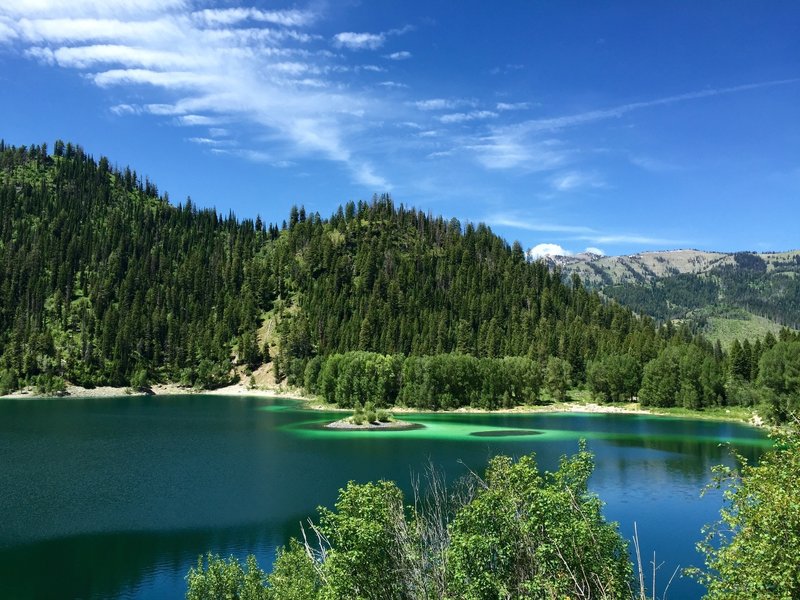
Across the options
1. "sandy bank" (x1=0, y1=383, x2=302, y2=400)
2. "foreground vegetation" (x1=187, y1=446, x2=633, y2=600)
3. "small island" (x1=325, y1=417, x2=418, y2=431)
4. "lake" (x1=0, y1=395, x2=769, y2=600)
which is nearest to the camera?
"foreground vegetation" (x1=187, y1=446, x2=633, y2=600)

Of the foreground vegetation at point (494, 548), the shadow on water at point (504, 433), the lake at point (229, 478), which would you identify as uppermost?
the foreground vegetation at point (494, 548)

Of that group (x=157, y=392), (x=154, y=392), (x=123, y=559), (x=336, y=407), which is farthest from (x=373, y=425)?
(x=157, y=392)

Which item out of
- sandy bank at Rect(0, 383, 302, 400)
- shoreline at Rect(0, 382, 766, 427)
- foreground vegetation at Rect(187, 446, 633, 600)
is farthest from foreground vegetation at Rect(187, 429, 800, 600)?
sandy bank at Rect(0, 383, 302, 400)

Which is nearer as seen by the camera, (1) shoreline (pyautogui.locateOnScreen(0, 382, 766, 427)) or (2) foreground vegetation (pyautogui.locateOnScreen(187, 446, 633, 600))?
(2) foreground vegetation (pyautogui.locateOnScreen(187, 446, 633, 600))

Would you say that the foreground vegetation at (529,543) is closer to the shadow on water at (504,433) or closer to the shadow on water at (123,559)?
the shadow on water at (123,559)

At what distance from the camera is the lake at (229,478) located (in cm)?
3719

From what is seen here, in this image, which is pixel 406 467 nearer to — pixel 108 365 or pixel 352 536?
pixel 352 536

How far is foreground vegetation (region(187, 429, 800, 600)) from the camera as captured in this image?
534 inches

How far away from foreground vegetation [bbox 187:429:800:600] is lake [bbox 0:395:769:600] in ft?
61.7

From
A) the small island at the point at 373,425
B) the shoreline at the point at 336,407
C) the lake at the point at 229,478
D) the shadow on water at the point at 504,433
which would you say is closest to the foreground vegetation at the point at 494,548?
the lake at the point at 229,478

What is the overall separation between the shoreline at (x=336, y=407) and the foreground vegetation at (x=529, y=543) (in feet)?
329

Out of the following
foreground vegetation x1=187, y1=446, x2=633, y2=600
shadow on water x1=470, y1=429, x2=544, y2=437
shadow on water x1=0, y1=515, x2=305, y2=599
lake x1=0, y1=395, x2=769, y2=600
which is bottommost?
shadow on water x1=0, y1=515, x2=305, y2=599

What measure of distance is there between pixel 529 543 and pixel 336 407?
12470 cm

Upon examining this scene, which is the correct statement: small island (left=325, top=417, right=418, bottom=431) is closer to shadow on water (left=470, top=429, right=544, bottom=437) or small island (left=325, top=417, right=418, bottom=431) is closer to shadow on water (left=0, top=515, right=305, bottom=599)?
shadow on water (left=470, top=429, right=544, bottom=437)
